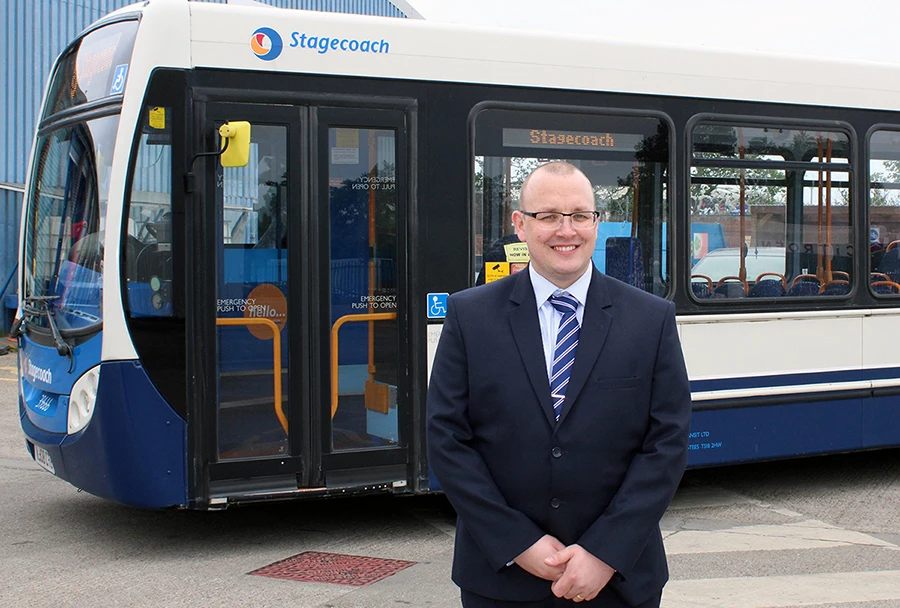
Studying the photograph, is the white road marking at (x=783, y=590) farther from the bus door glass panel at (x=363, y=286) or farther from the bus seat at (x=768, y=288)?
the bus seat at (x=768, y=288)

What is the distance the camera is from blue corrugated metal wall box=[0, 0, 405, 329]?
18781mm

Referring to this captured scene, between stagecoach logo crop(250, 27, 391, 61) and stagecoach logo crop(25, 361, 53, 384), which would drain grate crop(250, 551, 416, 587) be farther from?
stagecoach logo crop(250, 27, 391, 61)

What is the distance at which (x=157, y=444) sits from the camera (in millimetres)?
5609

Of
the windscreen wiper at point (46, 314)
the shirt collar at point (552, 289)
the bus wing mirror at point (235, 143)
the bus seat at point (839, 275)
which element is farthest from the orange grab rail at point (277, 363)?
the bus seat at point (839, 275)

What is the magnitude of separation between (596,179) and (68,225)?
10.7ft

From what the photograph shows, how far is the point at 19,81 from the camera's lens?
19.1m

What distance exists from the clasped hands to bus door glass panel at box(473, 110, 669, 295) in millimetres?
3784

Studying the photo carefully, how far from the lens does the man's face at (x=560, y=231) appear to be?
271 centimetres

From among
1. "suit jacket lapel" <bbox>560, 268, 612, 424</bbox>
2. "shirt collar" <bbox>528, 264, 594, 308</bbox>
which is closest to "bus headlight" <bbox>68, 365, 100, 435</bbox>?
"shirt collar" <bbox>528, 264, 594, 308</bbox>

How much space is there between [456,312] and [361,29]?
359cm

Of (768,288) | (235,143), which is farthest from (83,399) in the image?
(768,288)

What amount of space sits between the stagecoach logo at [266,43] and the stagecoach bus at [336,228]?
1 centimetres

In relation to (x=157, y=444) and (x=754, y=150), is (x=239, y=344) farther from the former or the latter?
(x=754, y=150)

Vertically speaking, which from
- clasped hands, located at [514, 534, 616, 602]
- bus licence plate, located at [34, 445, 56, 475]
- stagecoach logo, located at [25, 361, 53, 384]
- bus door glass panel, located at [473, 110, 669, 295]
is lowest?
bus licence plate, located at [34, 445, 56, 475]
